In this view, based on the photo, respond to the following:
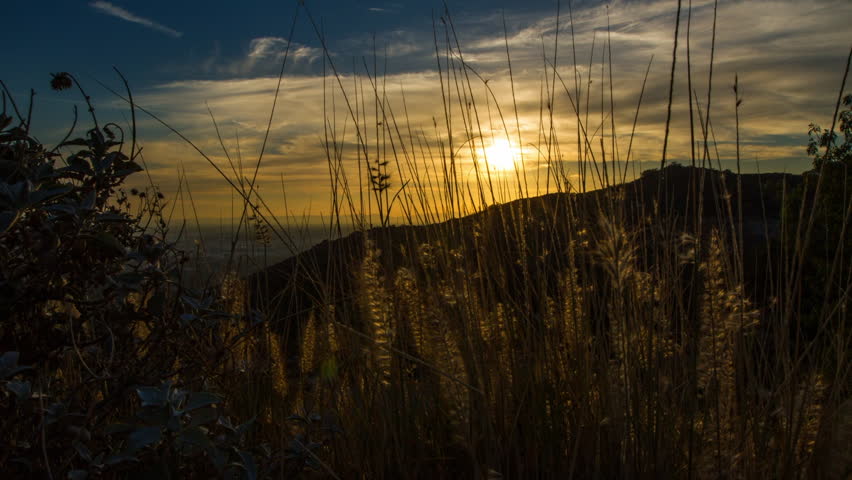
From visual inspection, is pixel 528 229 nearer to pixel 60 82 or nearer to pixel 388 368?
pixel 388 368

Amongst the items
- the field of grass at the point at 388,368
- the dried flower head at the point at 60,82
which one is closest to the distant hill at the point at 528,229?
the field of grass at the point at 388,368

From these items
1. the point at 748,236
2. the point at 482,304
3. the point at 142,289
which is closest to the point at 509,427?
the point at 482,304

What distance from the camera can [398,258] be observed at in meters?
3.51

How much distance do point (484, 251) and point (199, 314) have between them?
83 cm

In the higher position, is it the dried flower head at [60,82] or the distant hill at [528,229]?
the dried flower head at [60,82]

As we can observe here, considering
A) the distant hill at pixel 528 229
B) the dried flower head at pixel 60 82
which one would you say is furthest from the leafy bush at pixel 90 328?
the distant hill at pixel 528 229

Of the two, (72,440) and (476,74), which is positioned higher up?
(476,74)

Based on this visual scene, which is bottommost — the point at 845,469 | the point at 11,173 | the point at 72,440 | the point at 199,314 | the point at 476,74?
the point at 845,469

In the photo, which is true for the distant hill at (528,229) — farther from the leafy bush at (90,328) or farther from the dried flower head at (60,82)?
the dried flower head at (60,82)

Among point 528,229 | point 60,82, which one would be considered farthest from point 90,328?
point 528,229

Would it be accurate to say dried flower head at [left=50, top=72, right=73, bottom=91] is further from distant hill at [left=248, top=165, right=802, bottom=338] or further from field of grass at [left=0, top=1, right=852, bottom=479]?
distant hill at [left=248, top=165, right=802, bottom=338]

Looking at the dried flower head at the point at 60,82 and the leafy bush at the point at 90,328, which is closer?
the leafy bush at the point at 90,328

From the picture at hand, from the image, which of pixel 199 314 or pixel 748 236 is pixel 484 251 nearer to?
pixel 199 314

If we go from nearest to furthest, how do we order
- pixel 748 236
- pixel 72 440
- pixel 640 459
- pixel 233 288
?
pixel 72 440, pixel 640 459, pixel 233 288, pixel 748 236
